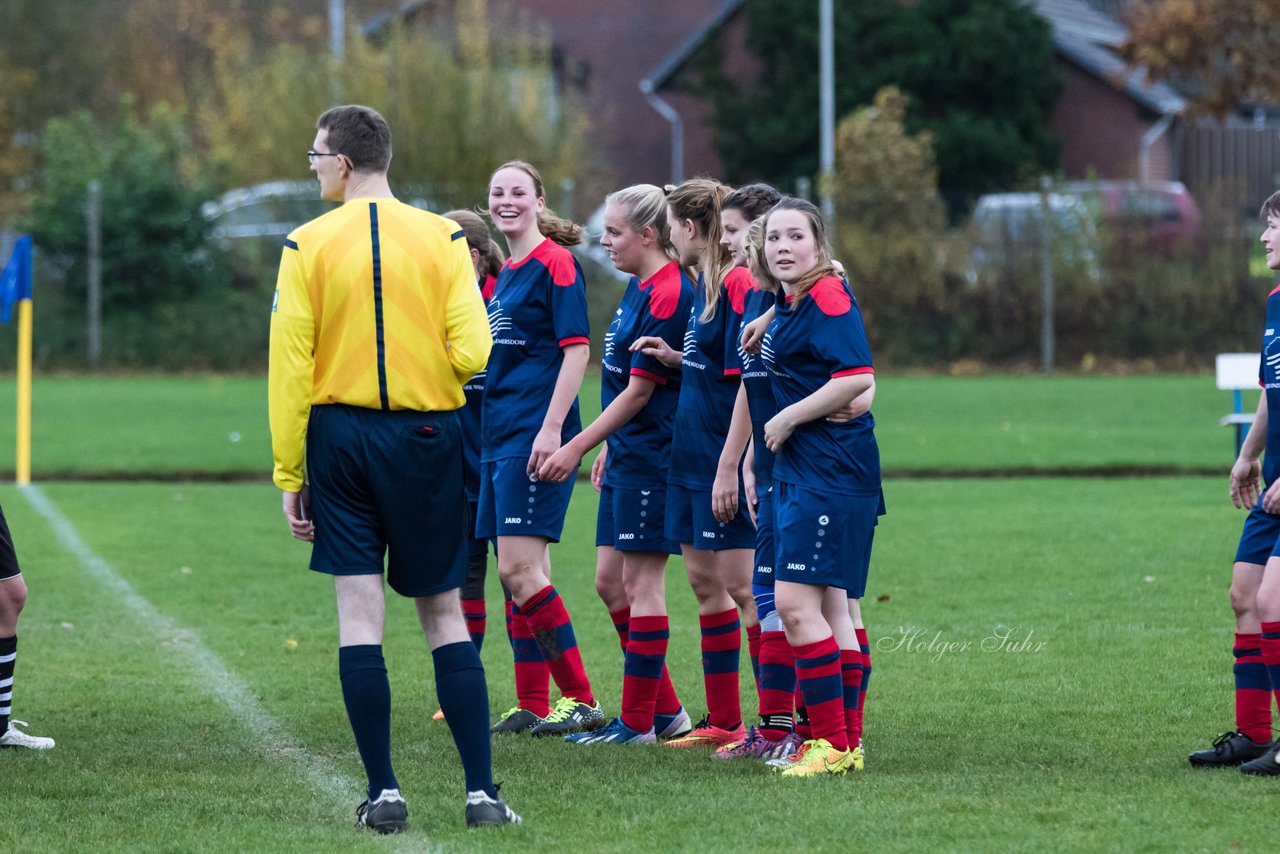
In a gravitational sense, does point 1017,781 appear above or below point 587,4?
below

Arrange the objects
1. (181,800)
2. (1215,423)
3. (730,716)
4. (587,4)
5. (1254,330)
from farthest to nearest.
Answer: (587,4) → (1254,330) → (1215,423) → (730,716) → (181,800)

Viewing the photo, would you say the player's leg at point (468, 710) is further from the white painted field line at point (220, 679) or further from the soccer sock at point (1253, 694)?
the soccer sock at point (1253, 694)

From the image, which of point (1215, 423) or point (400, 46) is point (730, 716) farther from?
point (400, 46)

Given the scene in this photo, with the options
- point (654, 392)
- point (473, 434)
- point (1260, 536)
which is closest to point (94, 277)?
point (473, 434)

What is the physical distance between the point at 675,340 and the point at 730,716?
4.39ft

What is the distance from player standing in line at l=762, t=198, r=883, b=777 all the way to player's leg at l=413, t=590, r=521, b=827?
105 cm

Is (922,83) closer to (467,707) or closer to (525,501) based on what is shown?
(525,501)

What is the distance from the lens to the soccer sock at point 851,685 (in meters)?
5.80

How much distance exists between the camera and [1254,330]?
1003 inches

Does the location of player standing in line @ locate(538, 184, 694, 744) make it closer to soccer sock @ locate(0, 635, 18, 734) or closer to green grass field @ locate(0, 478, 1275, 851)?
green grass field @ locate(0, 478, 1275, 851)

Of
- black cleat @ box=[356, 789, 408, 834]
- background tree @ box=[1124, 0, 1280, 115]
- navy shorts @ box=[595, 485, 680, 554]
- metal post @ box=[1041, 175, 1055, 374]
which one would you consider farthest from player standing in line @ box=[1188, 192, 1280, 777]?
metal post @ box=[1041, 175, 1055, 374]

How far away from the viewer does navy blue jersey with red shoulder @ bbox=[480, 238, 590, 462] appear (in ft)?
20.9

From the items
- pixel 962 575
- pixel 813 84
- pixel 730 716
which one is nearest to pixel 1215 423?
pixel 962 575
